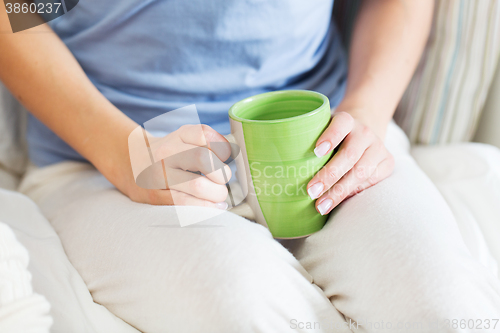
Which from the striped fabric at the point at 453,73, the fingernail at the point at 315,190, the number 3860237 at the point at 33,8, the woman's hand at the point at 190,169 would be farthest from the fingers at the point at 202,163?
the striped fabric at the point at 453,73

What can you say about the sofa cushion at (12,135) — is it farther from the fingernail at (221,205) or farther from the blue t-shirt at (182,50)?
the fingernail at (221,205)

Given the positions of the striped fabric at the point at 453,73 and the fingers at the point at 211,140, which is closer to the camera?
the fingers at the point at 211,140

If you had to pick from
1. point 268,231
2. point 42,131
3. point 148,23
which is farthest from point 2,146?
point 268,231

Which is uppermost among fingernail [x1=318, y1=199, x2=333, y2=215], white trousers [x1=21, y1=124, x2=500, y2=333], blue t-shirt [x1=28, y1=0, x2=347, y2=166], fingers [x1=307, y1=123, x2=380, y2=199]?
blue t-shirt [x1=28, y1=0, x2=347, y2=166]

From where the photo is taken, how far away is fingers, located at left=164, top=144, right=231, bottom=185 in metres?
0.49

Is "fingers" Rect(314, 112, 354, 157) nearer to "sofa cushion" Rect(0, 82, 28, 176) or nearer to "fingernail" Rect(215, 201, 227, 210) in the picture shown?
"fingernail" Rect(215, 201, 227, 210)

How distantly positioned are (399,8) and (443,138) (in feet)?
1.08

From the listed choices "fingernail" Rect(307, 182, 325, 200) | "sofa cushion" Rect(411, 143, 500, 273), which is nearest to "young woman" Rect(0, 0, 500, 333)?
"fingernail" Rect(307, 182, 325, 200)

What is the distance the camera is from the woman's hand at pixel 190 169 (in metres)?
0.49

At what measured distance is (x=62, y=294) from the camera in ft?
1.53

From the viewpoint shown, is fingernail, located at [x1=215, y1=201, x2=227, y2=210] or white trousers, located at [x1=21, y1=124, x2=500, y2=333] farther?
fingernail, located at [x1=215, y1=201, x2=227, y2=210]

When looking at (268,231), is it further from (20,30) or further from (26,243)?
(20,30)

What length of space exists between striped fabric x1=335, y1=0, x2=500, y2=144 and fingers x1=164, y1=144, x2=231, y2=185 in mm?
603
